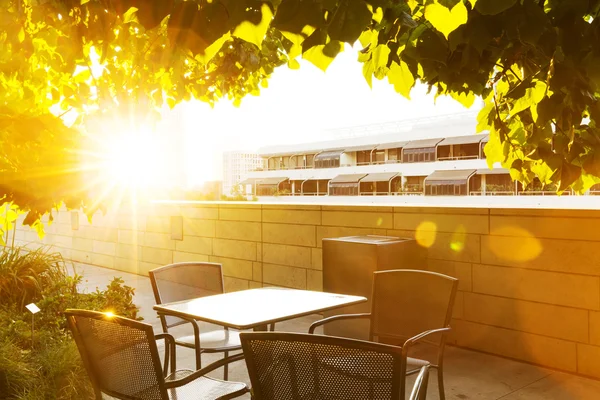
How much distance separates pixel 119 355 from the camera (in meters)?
2.71

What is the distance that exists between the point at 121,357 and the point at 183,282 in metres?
1.90

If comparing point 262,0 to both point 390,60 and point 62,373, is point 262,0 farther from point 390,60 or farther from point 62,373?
point 62,373

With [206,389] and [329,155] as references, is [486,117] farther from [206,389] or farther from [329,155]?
[329,155]

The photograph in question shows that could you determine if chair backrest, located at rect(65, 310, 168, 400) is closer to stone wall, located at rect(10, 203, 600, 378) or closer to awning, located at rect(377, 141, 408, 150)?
stone wall, located at rect(10, 203, 600, 378)

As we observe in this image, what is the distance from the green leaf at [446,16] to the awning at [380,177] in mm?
60072

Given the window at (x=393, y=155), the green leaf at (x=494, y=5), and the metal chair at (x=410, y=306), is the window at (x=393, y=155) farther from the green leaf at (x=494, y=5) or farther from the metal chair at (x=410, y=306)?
the green leaf at (x=494, y=5)

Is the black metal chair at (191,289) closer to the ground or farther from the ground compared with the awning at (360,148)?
closer to the ground

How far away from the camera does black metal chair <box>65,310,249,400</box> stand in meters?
2.58

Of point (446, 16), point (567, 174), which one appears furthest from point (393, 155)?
→ point (446, 16)

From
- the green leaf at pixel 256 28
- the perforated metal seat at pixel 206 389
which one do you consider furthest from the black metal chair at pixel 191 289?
the green leaf at pixel 256 28

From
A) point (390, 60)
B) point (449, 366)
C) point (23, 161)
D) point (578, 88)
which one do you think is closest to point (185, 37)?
point (390, 60)

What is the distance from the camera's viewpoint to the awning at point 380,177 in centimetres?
6203

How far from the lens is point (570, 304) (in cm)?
502

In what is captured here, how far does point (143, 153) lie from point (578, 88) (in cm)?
380
